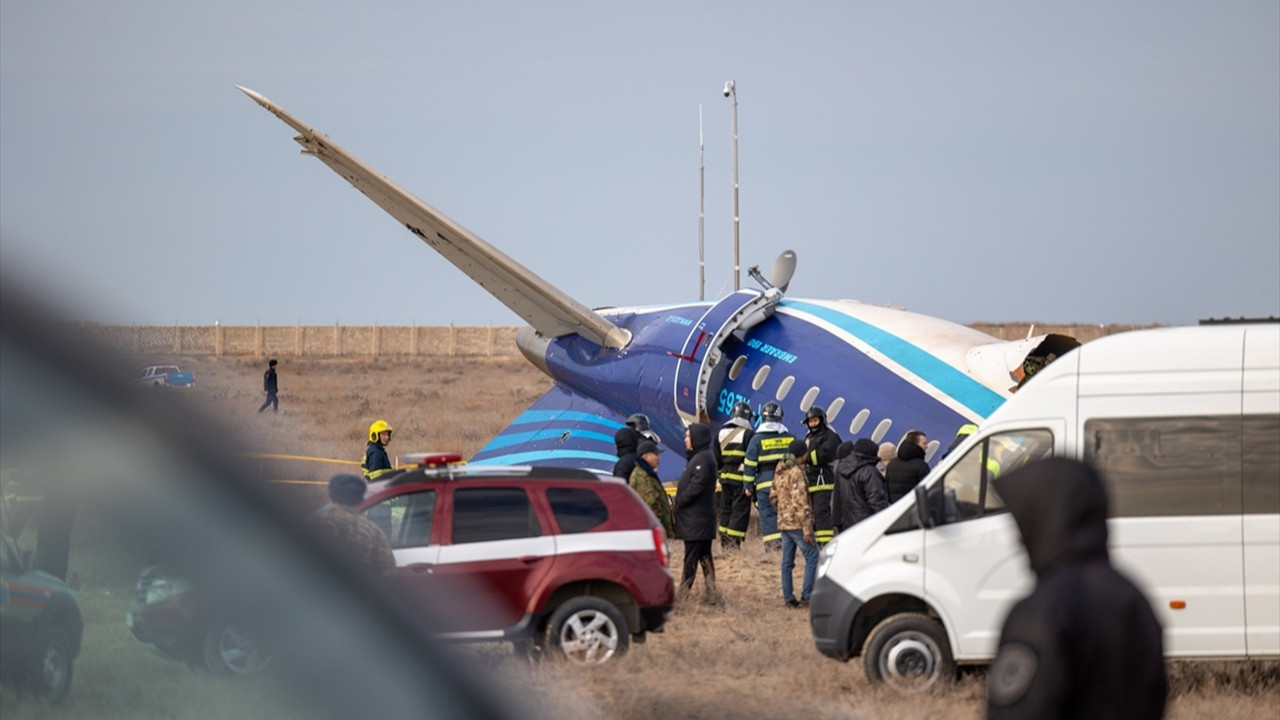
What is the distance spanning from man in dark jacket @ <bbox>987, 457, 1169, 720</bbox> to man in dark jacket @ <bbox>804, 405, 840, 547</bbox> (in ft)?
37.5

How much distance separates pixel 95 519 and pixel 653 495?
390 inches

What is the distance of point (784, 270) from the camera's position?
21.0 m

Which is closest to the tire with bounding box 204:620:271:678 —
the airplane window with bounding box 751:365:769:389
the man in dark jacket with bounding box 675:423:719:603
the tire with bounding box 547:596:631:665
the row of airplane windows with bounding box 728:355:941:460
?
the tire with bounding box 547:596:631:665

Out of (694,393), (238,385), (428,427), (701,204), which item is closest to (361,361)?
(428,427)

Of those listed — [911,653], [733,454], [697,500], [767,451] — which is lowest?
[911,653]

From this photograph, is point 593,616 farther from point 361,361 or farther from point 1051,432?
point 361,361

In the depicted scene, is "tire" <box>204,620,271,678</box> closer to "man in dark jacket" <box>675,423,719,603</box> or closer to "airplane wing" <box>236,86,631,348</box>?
"man in dark jacket" <box>675,423,719,603</box>

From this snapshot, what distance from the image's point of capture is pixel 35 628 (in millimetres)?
4926

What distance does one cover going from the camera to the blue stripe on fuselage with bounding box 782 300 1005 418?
16.9 m

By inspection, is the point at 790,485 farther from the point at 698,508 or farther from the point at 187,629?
the point at 187,629

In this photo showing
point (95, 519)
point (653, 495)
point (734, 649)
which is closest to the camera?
point (95, 519)

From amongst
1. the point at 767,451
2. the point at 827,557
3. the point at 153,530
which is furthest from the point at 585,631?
the point at 153,530

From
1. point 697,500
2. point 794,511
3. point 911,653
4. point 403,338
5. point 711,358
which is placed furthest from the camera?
point 403,338

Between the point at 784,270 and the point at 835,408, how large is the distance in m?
3.30
